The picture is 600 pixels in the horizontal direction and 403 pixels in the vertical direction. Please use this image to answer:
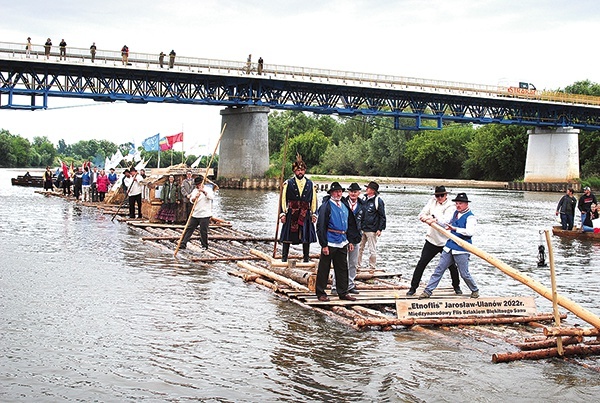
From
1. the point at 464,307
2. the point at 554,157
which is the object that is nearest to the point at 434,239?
the point at 464,307

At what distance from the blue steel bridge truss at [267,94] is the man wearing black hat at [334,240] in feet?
190

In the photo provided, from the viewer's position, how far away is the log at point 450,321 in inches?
435

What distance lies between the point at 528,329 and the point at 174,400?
571cm

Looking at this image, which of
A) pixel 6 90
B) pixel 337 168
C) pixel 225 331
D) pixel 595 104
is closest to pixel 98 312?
pixel 225 331

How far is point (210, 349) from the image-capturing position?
9930 mm

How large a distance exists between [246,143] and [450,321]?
230 ft

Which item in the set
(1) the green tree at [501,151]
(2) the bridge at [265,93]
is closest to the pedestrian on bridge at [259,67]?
(2) the bridge at [265,93]

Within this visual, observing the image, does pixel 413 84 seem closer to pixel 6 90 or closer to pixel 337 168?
pixel 6 90

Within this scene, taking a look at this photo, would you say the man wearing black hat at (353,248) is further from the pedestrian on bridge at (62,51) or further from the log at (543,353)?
the pedestrian on bridge at (62,51)

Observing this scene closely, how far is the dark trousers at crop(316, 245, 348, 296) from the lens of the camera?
1248 centimetres

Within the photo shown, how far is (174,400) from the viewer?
7.95 meters

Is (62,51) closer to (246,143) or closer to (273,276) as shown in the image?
(246,143)

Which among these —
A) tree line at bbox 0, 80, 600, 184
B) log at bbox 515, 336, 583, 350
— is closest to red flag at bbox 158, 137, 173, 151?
log at bbox 515, 336, 583, 350

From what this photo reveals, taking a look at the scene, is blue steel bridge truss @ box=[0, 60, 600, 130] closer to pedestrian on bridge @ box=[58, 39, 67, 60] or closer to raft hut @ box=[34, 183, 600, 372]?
pedestrian on bridge @ box=[58, 39, 67, 60]
